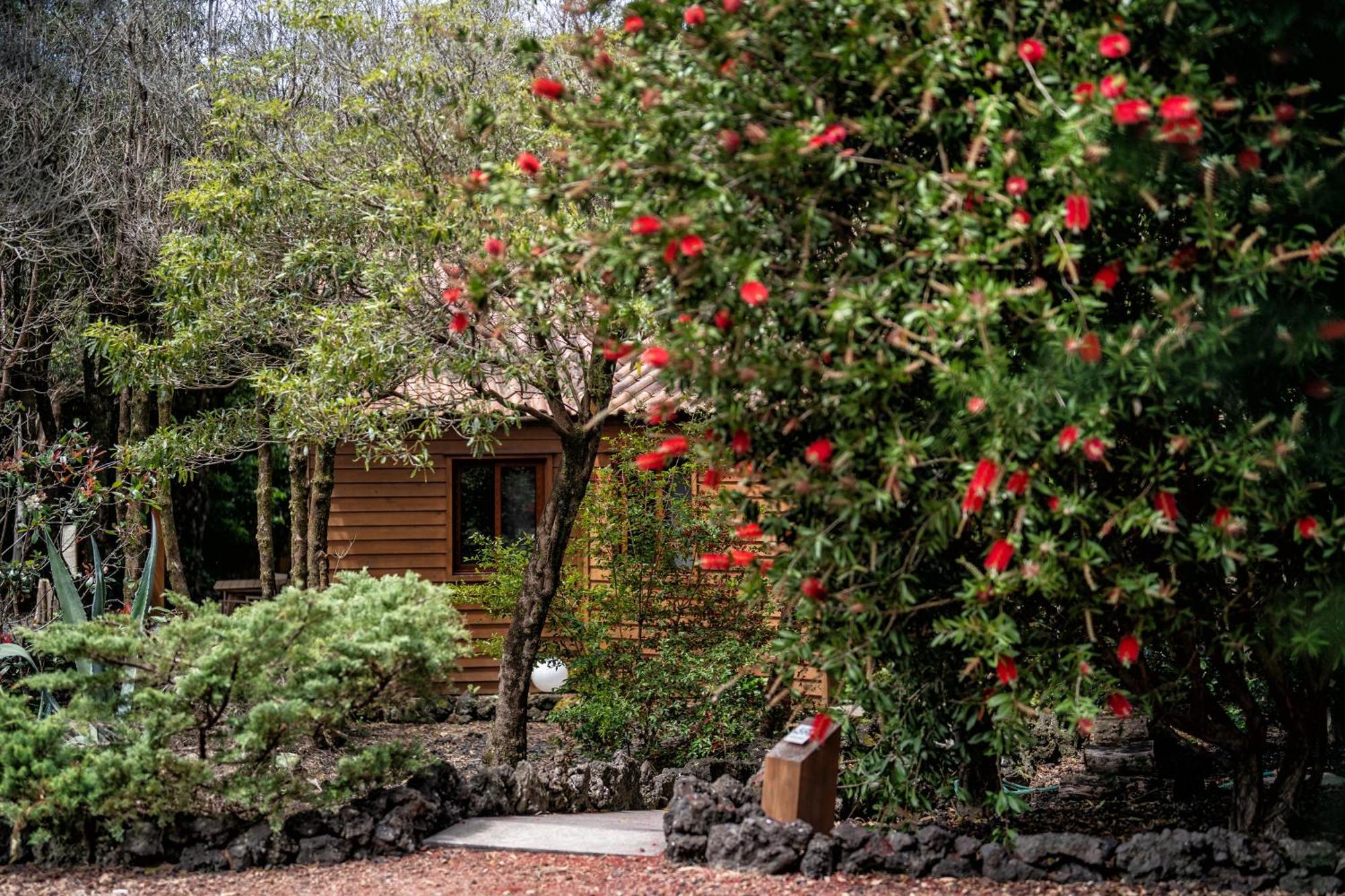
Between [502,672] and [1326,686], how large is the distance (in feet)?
16.2

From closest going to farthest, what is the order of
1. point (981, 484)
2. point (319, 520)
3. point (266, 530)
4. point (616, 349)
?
point (981, 484) < point (616, 349) < point (319, 520) < point (266, 530)

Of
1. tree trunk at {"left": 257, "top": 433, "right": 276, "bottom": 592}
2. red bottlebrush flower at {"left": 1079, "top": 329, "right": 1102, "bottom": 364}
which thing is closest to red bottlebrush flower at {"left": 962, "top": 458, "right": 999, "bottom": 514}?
red bottlebrush flower at {"left": 1079, "top": 329, "right": 1102, "bottom": 364}

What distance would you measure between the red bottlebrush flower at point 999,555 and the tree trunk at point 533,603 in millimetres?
4634

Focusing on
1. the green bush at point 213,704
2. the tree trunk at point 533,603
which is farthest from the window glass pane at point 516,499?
the green bush at point 213,704

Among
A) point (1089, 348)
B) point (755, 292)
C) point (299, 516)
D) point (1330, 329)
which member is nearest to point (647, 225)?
point (755, 292)

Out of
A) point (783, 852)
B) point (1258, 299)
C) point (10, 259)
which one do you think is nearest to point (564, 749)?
point (783, 852)

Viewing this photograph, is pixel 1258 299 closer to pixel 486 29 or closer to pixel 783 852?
pixel 783 852

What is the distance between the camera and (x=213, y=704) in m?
5.56

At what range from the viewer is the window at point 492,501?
12.9 m

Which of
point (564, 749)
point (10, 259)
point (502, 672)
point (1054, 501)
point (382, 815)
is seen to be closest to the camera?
point (1054, 501)

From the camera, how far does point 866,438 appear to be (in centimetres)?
397

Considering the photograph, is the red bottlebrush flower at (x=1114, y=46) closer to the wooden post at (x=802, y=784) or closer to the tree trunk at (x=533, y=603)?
the wooden post at (x=802, y=784)

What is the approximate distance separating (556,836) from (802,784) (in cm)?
125

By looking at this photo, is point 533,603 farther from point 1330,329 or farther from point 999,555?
point 1330,329
